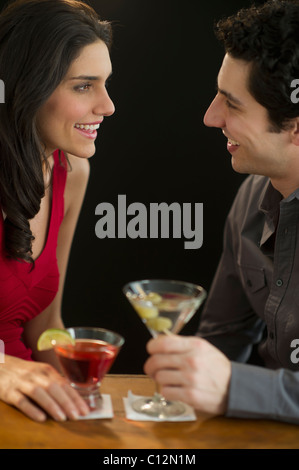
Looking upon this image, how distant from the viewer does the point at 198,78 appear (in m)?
2.86

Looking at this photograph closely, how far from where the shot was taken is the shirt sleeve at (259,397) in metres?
1.45

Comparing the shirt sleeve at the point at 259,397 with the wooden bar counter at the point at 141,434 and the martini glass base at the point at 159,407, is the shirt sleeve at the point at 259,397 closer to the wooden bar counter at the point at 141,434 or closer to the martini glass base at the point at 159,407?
the wooden bar counter at the point at 141,434

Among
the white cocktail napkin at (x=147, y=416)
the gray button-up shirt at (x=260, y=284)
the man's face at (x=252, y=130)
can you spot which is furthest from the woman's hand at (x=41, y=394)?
the man's face at (x=252, y=130)

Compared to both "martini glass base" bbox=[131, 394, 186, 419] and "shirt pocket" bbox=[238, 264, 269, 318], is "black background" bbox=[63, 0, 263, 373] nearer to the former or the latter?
"shirt pocket" bbox=[238, 264, 269, 318]

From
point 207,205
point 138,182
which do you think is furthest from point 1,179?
point 207,205

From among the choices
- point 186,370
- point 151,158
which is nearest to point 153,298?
point 186,370

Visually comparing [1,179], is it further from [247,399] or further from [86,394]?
[247,399]

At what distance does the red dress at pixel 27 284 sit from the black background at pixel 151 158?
22.8 inches

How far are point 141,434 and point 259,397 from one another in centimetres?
30

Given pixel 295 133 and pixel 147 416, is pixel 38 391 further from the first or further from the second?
pixel 295 133

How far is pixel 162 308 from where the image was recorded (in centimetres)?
141

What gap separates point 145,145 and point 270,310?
1.18 m

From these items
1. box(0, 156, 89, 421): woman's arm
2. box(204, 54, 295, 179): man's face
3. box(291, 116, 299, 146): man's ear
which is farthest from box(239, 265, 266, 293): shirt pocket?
box(0, 156, 89, 421): woman's arm

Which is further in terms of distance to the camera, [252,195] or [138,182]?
[138,182]
